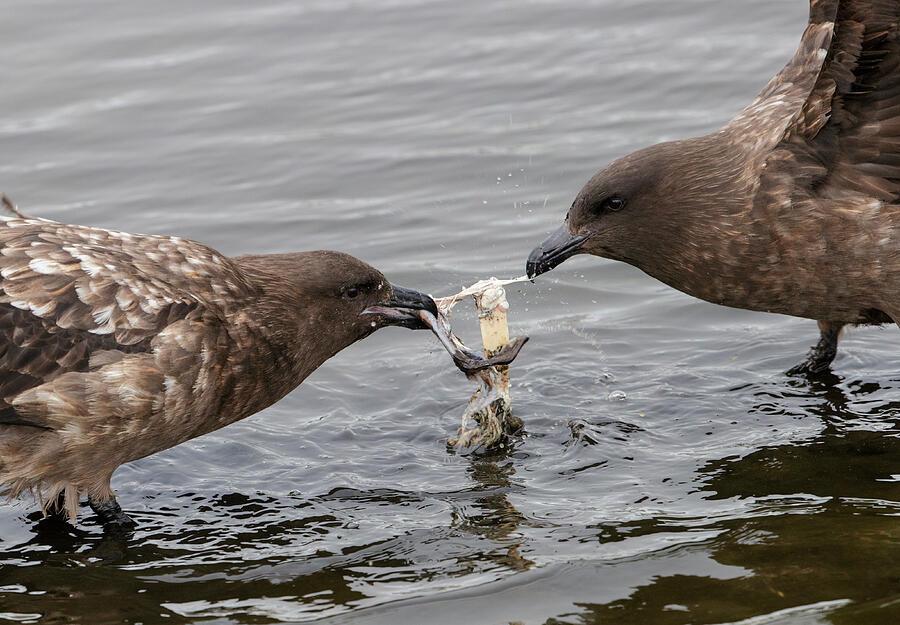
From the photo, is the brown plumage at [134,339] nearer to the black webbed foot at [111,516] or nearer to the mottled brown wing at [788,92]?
the black webbed foot at [111,516]

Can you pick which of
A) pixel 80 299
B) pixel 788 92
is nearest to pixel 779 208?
pixel 788 92

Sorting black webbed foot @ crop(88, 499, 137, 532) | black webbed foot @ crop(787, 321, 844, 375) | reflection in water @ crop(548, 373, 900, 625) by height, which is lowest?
reflection in water @ crop(548, 373, 900, 625)

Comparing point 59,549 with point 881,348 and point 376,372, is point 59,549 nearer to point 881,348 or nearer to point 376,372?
point 376,372

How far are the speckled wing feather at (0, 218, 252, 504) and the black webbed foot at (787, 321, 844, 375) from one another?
3.18 metres

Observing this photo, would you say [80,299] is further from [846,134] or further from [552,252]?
[846,134]

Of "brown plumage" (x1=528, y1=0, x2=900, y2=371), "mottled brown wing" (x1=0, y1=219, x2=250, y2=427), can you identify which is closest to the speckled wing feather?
→ "mottled brown wing" (x1=0, y1=219, x2=250, y2=427)

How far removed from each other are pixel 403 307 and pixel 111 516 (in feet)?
5.34

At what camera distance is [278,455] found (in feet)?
21.1

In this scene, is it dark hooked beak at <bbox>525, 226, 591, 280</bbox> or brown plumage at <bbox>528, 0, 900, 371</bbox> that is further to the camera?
dark hooked beak at <bbox>525, 226, 591, 280</bbox>

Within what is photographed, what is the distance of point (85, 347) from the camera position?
5449 mm

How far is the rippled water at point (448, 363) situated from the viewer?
16.5ft

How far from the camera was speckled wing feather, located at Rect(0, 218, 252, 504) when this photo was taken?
17.6ft

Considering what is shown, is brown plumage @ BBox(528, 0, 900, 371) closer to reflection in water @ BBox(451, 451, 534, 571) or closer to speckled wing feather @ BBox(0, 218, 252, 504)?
reflection in water @ BBox(451, 451, 534, 571)

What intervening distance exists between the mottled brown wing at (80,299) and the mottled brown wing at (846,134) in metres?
2.67
